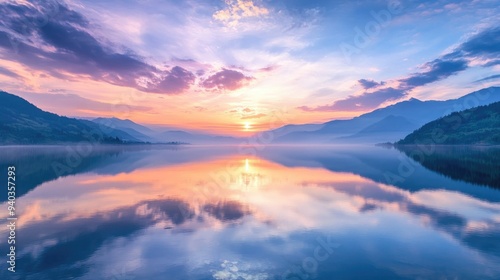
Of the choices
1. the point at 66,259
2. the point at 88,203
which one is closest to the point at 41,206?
the point at 88,203

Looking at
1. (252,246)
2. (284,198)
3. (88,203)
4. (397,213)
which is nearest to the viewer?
(252,246)

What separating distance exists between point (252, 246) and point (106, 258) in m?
10.5

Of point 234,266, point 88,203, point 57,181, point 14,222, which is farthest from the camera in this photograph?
point 57,181

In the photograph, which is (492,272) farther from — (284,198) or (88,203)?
(88,203)

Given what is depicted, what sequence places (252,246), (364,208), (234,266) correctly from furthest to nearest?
(364,208), (252,246), (234,266)

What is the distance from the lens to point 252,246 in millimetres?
22078

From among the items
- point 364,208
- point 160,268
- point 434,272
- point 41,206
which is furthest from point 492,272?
point 41,206

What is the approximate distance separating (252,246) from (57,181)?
5196cm

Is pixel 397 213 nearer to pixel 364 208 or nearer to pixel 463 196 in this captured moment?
pixel 364 208

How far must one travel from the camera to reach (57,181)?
56562 millimetres

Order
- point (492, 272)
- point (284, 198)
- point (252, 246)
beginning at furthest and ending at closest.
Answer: point (284, 198) → point (252, 246) → point (492, 272)

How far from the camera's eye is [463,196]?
138ft

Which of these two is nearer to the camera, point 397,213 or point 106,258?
point 106,258

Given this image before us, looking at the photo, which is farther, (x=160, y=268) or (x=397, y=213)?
(x=397, y=213)
